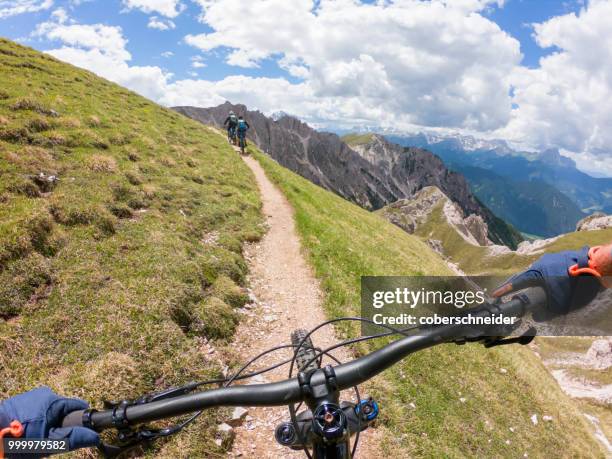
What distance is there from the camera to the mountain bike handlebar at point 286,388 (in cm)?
297

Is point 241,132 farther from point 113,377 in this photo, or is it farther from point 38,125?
point 113,377

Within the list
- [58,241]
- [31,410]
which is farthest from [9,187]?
[31,410]

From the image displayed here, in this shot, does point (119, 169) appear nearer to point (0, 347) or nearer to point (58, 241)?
point (58, 241)

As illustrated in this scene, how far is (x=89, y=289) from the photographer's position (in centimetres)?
1002

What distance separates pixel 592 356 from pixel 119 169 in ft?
247

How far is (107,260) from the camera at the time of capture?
37.5ft

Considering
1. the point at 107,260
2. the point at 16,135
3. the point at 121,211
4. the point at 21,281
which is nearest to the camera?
the point at 21,281

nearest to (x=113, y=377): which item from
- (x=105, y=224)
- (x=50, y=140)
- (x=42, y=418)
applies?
(x=42, y=418)

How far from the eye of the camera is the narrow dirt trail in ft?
27.3

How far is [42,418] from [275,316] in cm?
1035

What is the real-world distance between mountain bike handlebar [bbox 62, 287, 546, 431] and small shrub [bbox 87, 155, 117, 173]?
17.7m

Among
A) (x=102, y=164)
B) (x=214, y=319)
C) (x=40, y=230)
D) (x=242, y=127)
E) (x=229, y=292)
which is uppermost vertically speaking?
(x=242, y=127)

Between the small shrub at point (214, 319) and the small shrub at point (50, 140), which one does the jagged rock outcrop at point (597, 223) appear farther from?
the small shrub at point (50, 140)

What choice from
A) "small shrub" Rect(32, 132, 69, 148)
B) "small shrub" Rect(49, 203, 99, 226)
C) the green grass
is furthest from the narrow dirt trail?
the green grass
